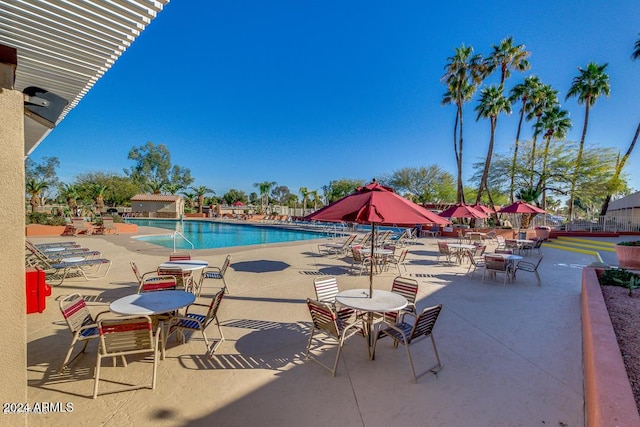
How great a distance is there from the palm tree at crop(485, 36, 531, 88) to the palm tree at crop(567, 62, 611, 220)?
16.2 ft

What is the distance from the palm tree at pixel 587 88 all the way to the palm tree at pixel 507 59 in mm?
4945

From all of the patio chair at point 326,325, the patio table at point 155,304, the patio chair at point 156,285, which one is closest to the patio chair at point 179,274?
the patio chair at point 156,285

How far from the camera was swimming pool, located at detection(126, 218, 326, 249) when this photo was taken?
18656mm

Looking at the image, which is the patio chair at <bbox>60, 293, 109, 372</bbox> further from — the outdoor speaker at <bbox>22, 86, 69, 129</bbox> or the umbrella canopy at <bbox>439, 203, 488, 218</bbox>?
the umbrella canopy at <bbox>439, 203, 488, 218</bbox>

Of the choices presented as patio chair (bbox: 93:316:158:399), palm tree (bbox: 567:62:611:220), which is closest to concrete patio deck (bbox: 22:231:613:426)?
patio chair (bbox: 93:316:158:399)

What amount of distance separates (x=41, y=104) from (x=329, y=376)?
3.64 m

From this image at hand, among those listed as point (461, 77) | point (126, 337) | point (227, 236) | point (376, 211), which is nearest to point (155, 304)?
point (126, 337)

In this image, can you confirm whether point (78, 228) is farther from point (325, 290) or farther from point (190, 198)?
point (190, 198)

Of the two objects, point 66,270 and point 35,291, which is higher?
point 35,291

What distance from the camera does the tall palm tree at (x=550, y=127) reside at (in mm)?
22922

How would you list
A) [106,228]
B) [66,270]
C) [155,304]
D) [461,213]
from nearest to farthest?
1. [155,304]
2. [66,270]
3. [461,213]
4. [106,228]

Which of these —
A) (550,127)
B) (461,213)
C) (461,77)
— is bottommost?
(461,213)

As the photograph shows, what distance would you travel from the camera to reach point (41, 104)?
2287 mm

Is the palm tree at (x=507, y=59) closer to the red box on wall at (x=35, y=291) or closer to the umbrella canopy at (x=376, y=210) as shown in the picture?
the umbrella canopy at (x=376, y=210)
